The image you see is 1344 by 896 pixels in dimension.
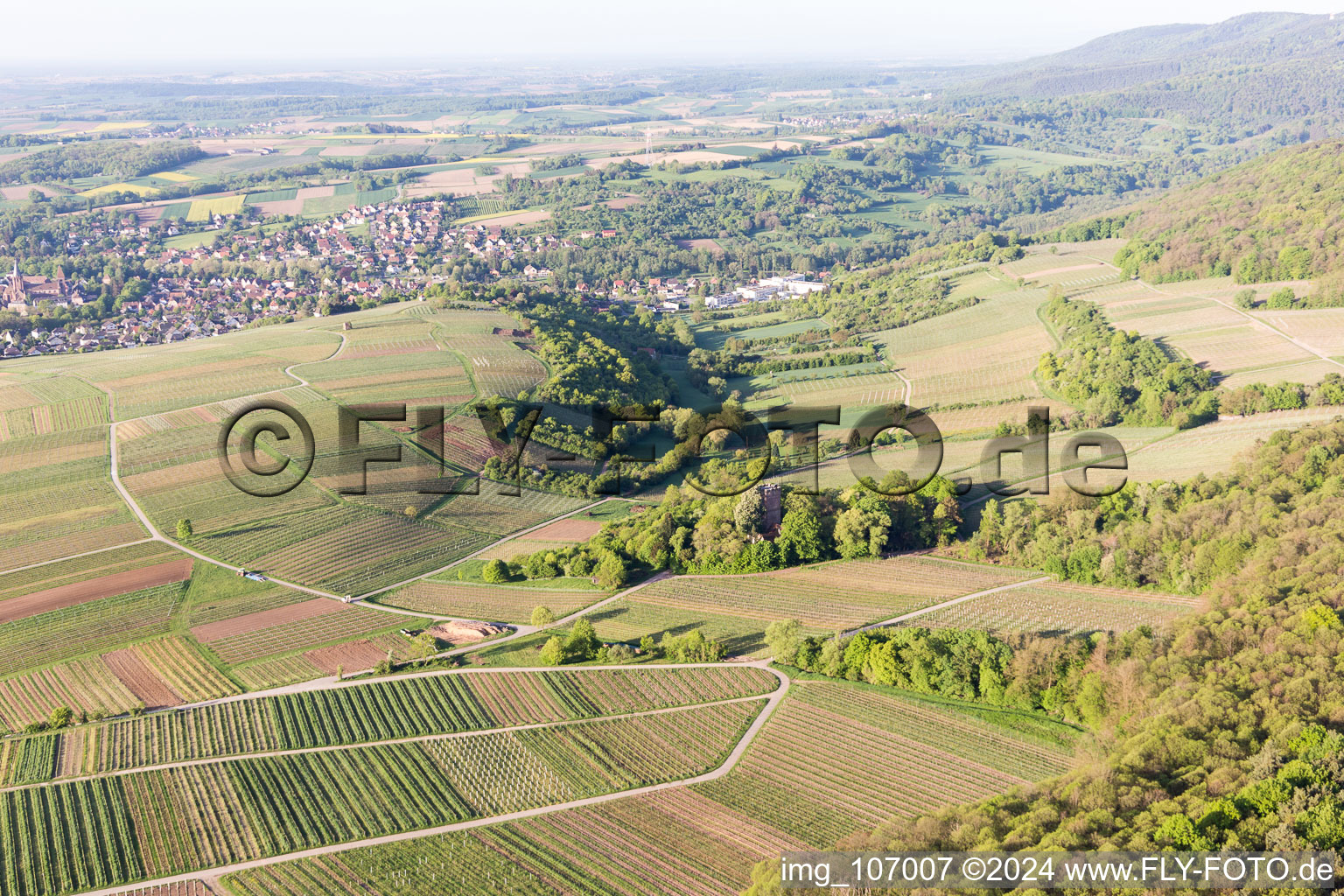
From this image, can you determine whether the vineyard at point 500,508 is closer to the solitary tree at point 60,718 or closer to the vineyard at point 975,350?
the solitary tree at point 60,718

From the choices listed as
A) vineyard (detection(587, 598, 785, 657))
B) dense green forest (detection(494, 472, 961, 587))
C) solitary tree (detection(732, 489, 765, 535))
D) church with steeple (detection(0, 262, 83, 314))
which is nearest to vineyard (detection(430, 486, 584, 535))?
dense green forest (detection(494, 472, 961, 587))

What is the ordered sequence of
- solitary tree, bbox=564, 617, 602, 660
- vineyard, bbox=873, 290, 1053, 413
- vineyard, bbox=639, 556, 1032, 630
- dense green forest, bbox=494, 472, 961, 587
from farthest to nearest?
1. vineyard, bbox=873, 290, 1053, 413
2. dense green forest, bbox=494, 472, 961, 587
3. vineyard, bbox=639, 556, 1032, 630
4. solitary tree, bbox=564, 617, 602, 660

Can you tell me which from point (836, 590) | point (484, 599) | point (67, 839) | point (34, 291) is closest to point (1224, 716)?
point (836, 590)

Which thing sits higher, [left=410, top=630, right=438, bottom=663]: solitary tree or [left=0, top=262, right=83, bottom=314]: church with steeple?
[left=0, top=262, right=83, bottom=314]: church with steeple

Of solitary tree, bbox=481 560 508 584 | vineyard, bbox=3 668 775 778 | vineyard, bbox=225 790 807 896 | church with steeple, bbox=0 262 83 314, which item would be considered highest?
church with steeple, bbox=0 262 83 314

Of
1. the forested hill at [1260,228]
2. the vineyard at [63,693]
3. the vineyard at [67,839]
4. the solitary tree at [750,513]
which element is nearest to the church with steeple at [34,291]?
the vineyard at [63,693]

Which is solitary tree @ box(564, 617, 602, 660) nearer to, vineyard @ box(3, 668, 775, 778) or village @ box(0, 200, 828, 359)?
vineyard @ box(3, 668, 775, 778)

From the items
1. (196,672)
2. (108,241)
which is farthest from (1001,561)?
(108,241)
